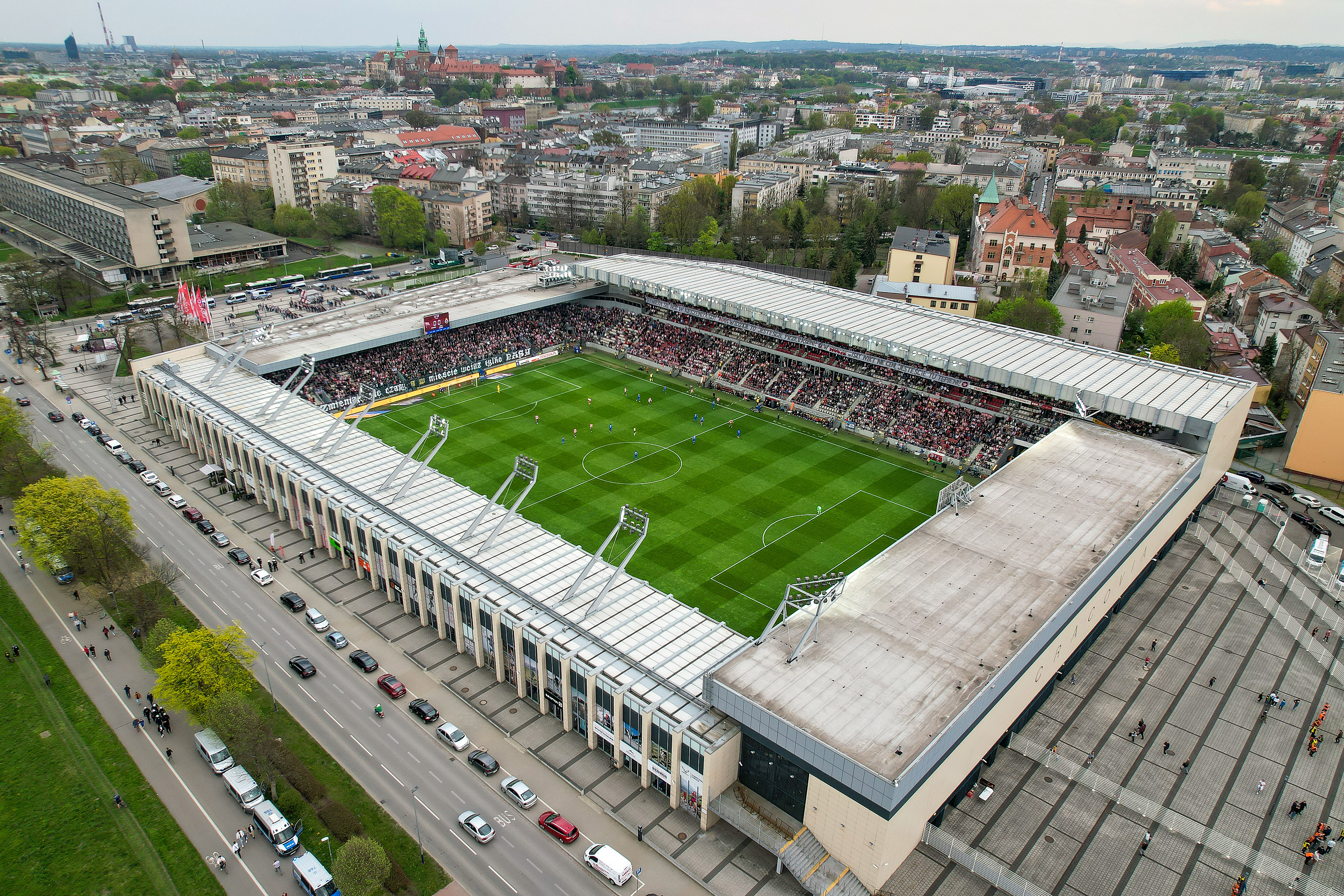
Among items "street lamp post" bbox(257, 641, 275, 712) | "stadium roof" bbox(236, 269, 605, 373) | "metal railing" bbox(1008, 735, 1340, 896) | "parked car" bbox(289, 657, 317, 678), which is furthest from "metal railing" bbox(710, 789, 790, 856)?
"stadium roof" bbox(236, 269, 605, 373)

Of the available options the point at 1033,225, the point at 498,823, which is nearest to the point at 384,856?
the point at 498,823

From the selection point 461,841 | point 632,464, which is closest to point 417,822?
point 461,841

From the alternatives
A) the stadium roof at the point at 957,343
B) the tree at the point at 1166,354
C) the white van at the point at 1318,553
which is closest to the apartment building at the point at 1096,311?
the stadium roof at the point at 957,343

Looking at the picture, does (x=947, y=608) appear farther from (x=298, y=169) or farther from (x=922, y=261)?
(x=298, y=169)

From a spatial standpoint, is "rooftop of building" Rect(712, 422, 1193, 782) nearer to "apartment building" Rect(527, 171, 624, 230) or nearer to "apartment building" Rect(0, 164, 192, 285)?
"apartment building" Rect(527, 171, 624, 230)

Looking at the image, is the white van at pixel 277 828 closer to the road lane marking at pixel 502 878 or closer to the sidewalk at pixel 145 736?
the sidewalk at pixel 145 736

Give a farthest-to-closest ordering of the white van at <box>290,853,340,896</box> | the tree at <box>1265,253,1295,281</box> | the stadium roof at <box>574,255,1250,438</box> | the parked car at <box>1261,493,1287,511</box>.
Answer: the tree at <box>1265,253,1295,281</box>
the parked car at <box>1261,493,1287,511</box>
the stadium roof at <box>574,255,1250,438</box>
the white van at <box>290,853,340,896</box>
